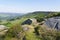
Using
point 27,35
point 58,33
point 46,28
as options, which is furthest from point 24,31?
point 58,33

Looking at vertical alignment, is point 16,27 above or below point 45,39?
above

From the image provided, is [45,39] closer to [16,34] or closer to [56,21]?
[16,34]

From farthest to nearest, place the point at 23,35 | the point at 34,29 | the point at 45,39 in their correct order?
the point at 34,29 → the point at 23,35 → the point at 45,39

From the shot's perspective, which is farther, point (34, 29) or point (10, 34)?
point (34, 29)

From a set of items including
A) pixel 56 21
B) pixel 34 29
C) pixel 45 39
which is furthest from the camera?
pixel 56 21

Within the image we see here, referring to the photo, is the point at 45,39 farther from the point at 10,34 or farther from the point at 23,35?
the point at 10,34

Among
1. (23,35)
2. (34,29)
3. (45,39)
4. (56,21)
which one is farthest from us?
(56,21)

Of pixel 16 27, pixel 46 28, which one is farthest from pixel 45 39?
pixel 16 27

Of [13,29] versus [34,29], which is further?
[34,29]
